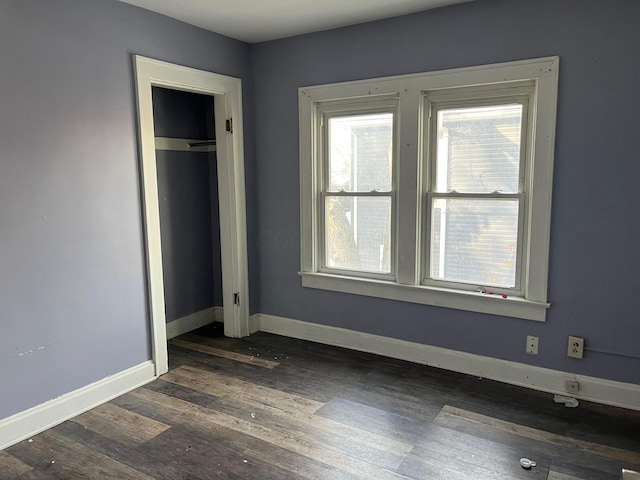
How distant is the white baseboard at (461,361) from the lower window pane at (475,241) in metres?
0.53

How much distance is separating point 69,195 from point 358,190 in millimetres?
1943

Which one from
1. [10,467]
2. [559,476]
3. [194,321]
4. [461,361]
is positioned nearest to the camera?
[559,476]

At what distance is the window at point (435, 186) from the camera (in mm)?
2959

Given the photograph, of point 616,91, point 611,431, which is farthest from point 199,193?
point 611,431

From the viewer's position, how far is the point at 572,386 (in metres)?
2.91

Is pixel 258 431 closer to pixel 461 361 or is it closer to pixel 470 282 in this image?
pixel 461 361

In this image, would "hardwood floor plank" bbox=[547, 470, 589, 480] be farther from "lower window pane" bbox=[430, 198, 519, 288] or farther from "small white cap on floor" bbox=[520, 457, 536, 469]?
"lower window pane" bbox=[430, 198, 519, 288]

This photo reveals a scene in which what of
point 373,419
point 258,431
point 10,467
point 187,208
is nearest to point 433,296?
point 373,419

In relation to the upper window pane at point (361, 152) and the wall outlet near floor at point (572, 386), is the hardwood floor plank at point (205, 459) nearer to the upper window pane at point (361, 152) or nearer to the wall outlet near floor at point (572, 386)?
the wall outlet near floor at point (572, 386)

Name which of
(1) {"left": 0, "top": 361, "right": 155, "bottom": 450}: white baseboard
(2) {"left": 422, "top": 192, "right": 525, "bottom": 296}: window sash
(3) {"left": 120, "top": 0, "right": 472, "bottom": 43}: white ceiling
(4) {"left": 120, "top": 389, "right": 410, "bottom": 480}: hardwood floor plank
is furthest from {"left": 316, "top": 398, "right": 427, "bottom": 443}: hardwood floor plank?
(3) {"left": 120, "top": 0, "right": 472, "bottom": 43}: white ceiling

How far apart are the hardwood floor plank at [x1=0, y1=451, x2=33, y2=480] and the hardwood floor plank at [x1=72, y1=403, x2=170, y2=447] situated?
370 millimetres

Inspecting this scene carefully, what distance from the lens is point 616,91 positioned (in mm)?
2633

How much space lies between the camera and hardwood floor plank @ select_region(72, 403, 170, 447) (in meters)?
2.56

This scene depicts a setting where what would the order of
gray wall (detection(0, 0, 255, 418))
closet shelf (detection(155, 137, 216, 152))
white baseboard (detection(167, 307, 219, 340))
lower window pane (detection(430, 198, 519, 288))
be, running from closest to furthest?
gray wall (detection(0, 0, 255, 418)) → lower window pane (detection(430, 198, 519, 288)) → closet shelf (detection(155, 137, 216, 152)) → white baseboard (detection(167, 307, 219, 340))
